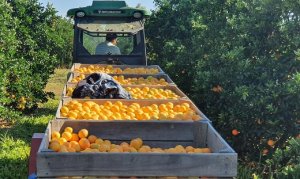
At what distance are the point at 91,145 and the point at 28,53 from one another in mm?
9110

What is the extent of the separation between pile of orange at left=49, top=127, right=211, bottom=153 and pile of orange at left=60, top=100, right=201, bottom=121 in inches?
18.8

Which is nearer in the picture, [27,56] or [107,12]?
[107,12]

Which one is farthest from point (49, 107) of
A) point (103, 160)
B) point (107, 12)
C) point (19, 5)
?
point (103, 160)

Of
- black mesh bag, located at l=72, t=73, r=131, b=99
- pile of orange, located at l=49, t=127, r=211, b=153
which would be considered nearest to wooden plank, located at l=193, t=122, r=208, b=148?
pile of orange, located at l=49, t=127, r=211, b=153

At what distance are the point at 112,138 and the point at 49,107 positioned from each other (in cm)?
1016

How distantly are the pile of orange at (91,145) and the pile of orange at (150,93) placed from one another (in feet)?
6.01

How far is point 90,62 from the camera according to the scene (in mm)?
9648

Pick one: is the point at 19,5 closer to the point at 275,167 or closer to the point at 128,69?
the point at 128,69

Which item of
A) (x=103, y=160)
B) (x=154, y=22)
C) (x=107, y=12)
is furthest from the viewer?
A: (x=154, y=22)

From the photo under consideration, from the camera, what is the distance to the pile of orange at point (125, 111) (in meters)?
4.48

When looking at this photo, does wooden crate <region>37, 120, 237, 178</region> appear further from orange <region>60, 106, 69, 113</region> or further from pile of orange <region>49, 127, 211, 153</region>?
orange <region>60, 106, 69, 113</region>

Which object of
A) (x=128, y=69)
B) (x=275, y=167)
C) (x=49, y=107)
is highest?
(x=128, y=69)

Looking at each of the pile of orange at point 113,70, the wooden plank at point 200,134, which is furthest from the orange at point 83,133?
the pile of orange at point 113,70

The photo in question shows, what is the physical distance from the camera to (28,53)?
12250 mm
